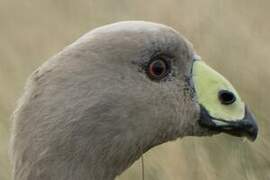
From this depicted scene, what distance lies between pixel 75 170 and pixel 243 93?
1.17m

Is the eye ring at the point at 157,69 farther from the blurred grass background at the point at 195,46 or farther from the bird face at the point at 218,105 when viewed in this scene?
the blurred grass background at the point at 195,46

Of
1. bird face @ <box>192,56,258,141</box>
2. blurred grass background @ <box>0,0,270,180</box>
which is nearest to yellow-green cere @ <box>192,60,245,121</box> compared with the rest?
bird face @ <box>192,56,258,141</box>

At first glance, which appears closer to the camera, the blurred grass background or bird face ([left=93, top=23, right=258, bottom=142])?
bird face ([left=93, top=23, right=258, bottom=142])

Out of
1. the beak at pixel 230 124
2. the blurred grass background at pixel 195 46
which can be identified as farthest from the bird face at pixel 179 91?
the blurred grass background at pixel 195 46

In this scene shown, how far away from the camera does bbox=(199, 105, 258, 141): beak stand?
2814 mm

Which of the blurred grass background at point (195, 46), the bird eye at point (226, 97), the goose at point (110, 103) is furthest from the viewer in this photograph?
the blurred grass background at point (195, 46)

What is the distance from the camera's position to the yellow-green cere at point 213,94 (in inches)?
111

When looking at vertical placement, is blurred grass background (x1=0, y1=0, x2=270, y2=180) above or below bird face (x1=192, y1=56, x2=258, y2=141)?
below

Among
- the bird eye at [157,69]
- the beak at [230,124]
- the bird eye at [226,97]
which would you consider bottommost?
the beak at [230,124]

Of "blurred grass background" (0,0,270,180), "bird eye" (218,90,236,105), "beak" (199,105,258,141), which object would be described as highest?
"bird eye" (218,90,236,105)

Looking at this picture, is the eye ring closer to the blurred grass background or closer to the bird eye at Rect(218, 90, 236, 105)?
the bird eye at Rect(218, 90, 236, 105)

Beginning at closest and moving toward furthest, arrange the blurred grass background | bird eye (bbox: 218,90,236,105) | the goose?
the goose
bird eye (bbox: 218,90,236,105)
the blurred grass background

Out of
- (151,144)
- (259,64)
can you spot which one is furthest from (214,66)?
(151,144)

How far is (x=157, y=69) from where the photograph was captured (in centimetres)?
274
